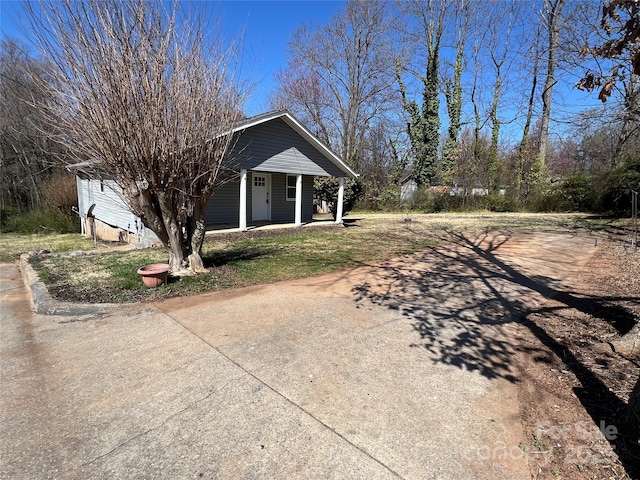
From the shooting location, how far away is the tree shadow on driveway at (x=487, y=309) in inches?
122

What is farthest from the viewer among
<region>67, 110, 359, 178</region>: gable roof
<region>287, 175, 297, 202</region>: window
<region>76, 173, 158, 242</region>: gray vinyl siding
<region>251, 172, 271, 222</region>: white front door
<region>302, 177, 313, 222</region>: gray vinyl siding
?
<region>302, 177, 313, 222</region>: gray vinyl siding

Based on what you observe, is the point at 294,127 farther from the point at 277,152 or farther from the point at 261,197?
the point at 261,197

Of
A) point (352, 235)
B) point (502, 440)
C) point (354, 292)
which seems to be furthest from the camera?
point (352, 235)

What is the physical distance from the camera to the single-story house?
12000 mm

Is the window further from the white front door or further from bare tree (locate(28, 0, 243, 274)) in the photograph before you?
bare tree (locate(28, 0, 243, 274))

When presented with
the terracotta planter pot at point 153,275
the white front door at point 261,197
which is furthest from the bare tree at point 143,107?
the white front door at point 261,197

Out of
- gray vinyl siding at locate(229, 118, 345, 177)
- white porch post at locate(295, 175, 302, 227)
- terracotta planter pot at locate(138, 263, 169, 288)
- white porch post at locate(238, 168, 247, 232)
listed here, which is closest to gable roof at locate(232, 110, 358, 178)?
gray vinyl siding at locate(229, 118, 345, 177)

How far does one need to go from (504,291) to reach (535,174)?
2254cm

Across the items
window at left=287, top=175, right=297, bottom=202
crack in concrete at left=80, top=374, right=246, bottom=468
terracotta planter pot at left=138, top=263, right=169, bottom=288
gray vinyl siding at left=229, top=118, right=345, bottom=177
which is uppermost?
gray vinyl siding at left=229, top=118, right=345, bottom=177

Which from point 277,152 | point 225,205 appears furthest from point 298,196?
point 225,205

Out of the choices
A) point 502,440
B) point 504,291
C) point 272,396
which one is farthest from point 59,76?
point 504,291

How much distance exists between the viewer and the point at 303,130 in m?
13.6

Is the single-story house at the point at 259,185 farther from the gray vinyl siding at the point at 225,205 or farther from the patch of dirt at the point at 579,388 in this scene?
the patch of dirt at the point at 579,388

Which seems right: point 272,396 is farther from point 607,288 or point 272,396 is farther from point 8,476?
point 607,288
